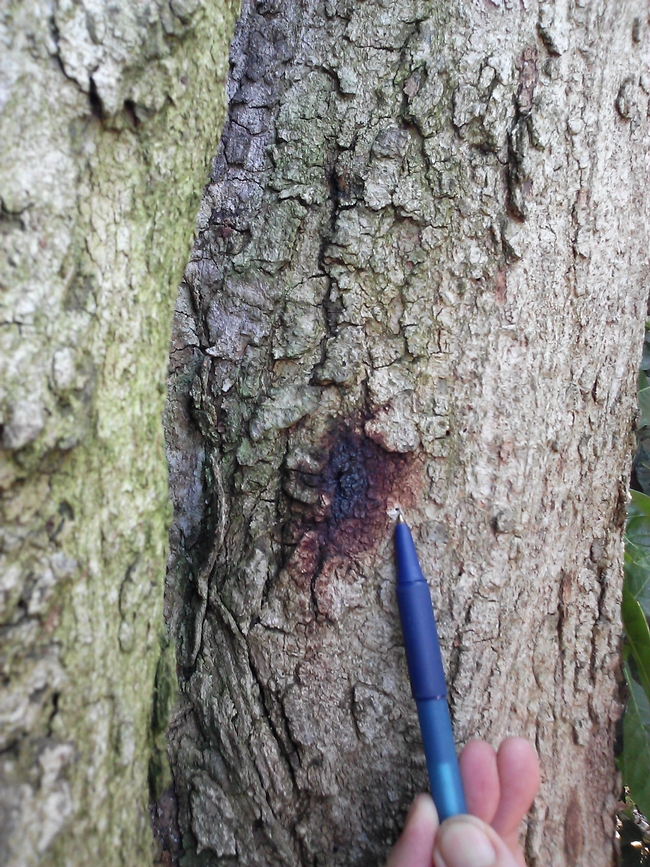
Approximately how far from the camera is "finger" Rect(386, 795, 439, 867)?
2.60ft

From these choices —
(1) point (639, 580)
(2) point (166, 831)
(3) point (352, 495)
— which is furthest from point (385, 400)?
(1) point (639, 580)

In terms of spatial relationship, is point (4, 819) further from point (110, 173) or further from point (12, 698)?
point (110, 173)

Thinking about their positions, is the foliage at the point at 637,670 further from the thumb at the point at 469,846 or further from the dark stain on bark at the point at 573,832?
the thumb at the point at 469,846

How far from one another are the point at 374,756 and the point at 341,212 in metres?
0.76

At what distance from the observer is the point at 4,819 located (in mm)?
557

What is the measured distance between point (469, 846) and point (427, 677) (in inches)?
7.5

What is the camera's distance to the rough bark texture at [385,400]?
3.03 feet

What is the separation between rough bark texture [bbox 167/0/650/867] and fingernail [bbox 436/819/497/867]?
0.13 meters

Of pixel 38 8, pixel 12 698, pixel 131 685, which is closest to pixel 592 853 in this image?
pixel 131 685

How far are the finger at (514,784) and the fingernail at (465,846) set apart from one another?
13cm

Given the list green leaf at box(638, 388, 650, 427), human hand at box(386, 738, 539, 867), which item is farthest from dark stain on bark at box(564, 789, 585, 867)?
green leaf at box(638, 388, 650, 427)

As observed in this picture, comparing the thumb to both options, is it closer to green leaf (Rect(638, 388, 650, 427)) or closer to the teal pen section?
the teal pen section

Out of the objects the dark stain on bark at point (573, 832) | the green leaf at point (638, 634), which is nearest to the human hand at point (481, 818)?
the dark stain on bark at point (573, 832)

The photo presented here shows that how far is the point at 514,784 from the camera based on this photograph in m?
0.89
